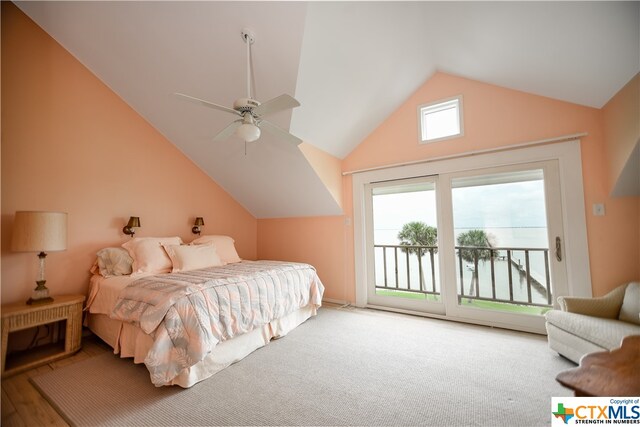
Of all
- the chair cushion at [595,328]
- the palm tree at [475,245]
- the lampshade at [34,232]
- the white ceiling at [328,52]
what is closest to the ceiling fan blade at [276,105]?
the white ceiling at [328,52]

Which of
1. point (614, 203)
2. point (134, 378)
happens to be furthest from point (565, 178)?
point (134, 378)

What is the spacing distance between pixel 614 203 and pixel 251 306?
3.57m

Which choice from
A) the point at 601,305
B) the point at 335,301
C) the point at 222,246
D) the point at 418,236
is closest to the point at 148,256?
the point at 222,246

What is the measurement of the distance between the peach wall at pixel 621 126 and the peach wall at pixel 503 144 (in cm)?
9

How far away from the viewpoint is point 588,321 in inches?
76.8

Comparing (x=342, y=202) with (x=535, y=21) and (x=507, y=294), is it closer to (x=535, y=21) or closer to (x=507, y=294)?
(x=507, y=294)

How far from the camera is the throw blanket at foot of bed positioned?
180cm

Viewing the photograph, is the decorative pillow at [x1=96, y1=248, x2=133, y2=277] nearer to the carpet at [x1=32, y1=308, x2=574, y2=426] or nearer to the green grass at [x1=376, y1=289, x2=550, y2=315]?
the carpet at [x1=32, y1=308, x2=574, y2=426]

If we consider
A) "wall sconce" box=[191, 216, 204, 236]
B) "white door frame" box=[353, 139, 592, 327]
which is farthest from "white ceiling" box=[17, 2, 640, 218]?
"wall sconce" box=[191, 216, 204, 236]

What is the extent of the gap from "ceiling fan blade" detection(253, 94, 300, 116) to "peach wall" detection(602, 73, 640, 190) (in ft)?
8.76

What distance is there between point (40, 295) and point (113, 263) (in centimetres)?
58

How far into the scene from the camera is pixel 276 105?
5.98 feet

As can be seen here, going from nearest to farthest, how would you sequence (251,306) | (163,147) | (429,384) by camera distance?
1. (429,384)
2. (251,306)
3. (163,147)

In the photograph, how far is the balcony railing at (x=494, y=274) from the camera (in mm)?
2771
